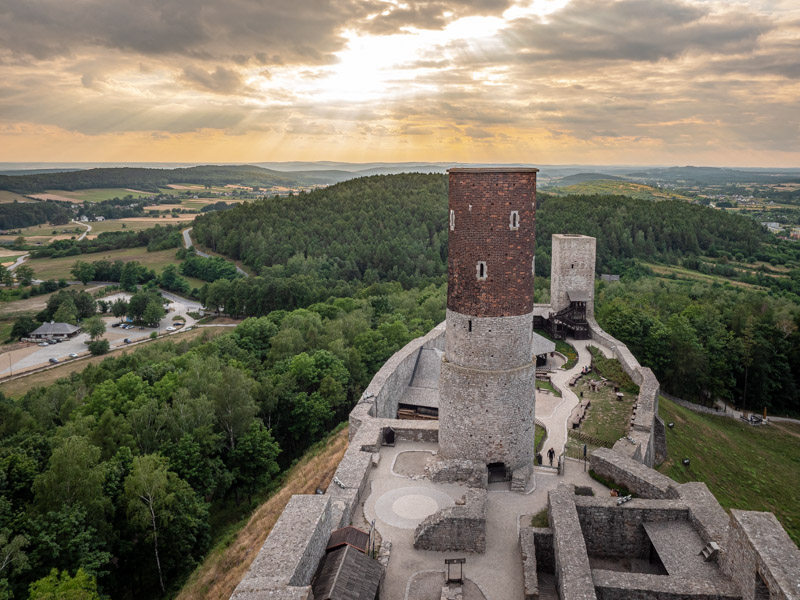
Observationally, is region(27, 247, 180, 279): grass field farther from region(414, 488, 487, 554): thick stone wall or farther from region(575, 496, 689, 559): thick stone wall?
region(575, 496, 689, 559): thick stone wall

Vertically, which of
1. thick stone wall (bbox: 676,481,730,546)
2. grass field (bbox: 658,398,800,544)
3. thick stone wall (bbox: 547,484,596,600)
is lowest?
grass field (bbox: 658,398,800,544)

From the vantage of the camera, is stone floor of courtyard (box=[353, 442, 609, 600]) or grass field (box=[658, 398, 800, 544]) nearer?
stone floor of courtyard (box=[353, 442, 609, 600])

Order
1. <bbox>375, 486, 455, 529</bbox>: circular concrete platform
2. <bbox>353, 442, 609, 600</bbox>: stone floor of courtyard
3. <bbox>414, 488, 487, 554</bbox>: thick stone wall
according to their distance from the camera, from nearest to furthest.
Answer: <bbox>353, 442, 609, 600</bbox>: stone floor of courtyard → <bbox>414, 488, 487, 554</bbox>: thick stone wall → <bbox>375, 486, 455, 529</bbox>: circular concrete platform

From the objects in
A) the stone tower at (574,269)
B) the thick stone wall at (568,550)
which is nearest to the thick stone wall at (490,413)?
the thick stone wall at (568,550)

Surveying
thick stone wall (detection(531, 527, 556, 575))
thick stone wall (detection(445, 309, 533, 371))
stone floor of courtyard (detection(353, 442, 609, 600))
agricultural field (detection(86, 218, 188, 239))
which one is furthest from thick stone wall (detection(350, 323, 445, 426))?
agricultural field (detection(86, 218, 188, 239))

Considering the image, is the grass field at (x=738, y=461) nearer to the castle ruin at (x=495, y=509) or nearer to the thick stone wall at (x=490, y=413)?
the castle ruin at (x=495, y=509)

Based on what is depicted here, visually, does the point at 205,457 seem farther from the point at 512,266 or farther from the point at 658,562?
the point at 658,562

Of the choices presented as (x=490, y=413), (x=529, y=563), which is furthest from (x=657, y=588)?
(x=490, y=413)

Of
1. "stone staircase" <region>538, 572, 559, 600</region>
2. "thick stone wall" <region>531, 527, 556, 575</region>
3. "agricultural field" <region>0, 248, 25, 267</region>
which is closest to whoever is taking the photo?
"stone staircase" <region>538, 572, 559, 600</region>
